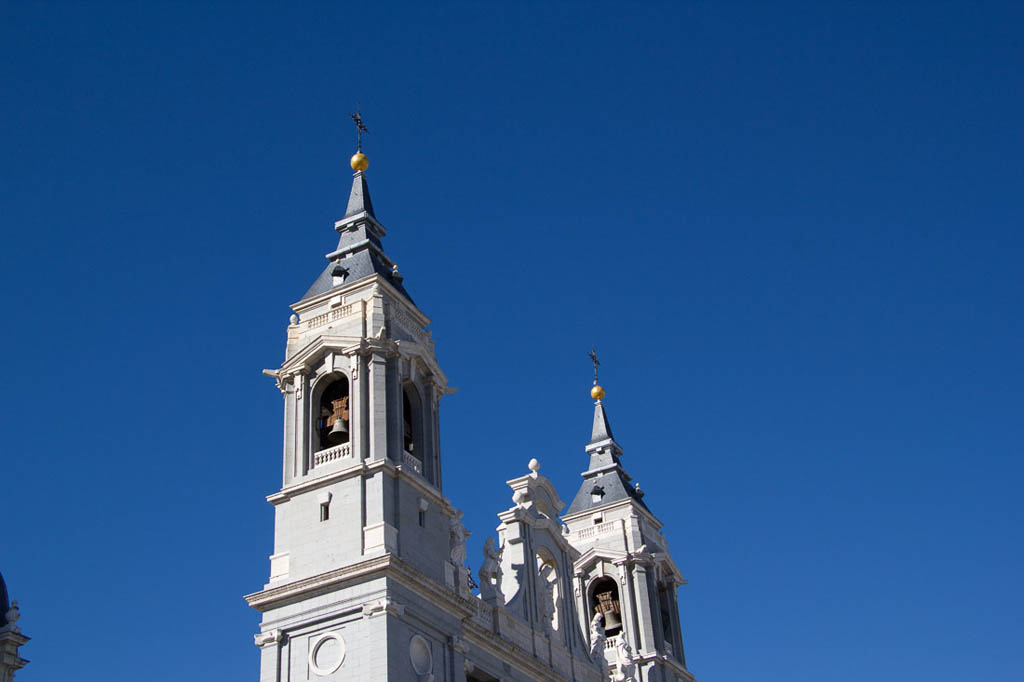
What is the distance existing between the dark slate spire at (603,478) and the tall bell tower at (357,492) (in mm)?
16750

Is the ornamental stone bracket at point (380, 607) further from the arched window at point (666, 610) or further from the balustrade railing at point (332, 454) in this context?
the arched window at point (666, 610)

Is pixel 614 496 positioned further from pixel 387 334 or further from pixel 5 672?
pixel 5 672

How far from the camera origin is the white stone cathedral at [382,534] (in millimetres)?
37312

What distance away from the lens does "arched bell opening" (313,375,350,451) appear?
41344 millimetres

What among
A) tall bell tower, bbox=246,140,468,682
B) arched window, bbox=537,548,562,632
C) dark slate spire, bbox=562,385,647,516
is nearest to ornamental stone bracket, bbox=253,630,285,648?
tall bell tower, bbox=246,140,468,682

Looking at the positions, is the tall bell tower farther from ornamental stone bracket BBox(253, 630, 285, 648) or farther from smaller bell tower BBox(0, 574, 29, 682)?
smaller bell tower BBox(0, 574, 29, 682)

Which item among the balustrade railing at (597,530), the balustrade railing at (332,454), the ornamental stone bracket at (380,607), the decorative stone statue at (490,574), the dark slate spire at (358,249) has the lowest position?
the ornamental stone bracket at (380,607)

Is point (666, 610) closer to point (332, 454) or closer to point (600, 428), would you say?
point (600, 428)

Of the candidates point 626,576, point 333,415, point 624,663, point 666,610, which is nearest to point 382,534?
point 333,415

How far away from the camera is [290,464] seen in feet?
134

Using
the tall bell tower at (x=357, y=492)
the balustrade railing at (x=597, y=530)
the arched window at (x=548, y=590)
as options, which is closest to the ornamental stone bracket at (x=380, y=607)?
the tall bell tower at (x=357, y=492)

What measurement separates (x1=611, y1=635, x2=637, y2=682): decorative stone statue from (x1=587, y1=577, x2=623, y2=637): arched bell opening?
183 cm

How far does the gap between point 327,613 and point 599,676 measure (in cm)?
1488

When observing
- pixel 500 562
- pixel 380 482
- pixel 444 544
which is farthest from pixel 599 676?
pixel 380 482
